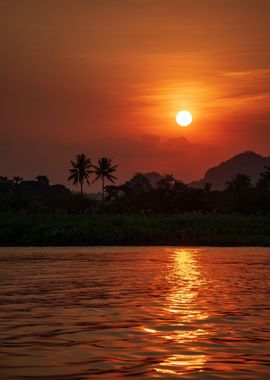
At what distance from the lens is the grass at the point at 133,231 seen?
71938 mm

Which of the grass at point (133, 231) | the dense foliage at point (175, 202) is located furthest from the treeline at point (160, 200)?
the grass at point (133, 231)

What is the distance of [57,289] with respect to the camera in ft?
78.8

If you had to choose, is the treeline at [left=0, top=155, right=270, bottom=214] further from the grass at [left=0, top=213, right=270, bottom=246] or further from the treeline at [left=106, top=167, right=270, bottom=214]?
the grass at [left=0, top=213, right=270, bottom=246]

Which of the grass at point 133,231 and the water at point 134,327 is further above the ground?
the grass at point 133,231

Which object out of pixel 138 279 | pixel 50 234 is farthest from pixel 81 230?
pixel 138 279

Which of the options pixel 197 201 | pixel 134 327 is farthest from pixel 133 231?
pixel 134 327

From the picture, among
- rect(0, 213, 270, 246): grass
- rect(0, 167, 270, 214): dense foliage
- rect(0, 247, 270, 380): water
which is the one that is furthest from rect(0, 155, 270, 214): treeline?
rect(0, 247, 270, 380): water

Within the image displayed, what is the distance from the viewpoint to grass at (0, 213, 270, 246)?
236ft

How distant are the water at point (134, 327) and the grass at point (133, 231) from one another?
4332cm

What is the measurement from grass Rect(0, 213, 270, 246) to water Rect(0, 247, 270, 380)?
43.3m

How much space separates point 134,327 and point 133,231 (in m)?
58.9

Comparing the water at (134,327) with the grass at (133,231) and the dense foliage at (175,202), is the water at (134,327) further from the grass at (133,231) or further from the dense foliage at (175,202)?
the dense foliage at (175,202)

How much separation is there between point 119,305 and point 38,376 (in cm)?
899

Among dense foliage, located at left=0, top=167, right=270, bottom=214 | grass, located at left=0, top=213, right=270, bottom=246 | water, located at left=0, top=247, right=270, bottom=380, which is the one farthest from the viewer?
dense foliage, located at left=0, top=167, right=270, bottom=214
